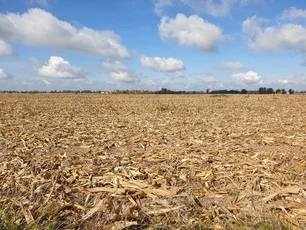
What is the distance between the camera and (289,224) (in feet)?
9.12

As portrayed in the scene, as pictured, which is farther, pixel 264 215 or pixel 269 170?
pixel 269 170

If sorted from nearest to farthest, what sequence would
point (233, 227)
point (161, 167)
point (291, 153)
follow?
point (233, 227) → point (161, 167) → point (291, 153)

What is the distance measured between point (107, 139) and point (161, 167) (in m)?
3.09

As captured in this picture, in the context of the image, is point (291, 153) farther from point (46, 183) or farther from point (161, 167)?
point (46, 183)


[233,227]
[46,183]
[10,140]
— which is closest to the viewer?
[233,227]

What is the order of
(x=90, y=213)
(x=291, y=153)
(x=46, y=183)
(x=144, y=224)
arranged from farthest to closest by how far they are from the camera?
(x=291, y=153) < (x=46, y=183) < (x=90, y=213) < (x=144, y=224)

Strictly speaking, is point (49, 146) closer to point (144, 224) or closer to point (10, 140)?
point (10, 140)

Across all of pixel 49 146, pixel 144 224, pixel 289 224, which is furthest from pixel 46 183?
pixel 289 224

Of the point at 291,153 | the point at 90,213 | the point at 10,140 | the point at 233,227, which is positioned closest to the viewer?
the point at 233,227

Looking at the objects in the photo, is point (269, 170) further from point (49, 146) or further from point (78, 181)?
point (49, 146)

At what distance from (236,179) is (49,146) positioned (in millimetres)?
4808

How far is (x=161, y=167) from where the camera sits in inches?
188

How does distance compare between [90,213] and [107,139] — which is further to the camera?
[107,139]

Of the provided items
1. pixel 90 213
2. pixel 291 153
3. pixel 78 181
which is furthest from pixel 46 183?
pixel 291 153
